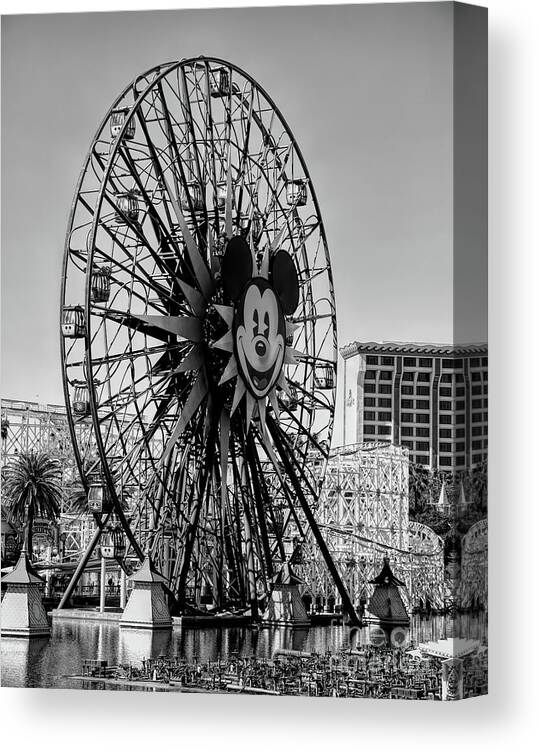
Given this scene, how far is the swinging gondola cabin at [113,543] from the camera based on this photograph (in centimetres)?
1961

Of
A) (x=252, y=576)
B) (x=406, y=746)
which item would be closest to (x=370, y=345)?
(x=252, y=576)

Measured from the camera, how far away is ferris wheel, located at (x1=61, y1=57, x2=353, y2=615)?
65.6ft

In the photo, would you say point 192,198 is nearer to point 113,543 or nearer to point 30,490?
point 30,490

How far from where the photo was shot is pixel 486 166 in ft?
59.1

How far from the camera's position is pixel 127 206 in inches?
798

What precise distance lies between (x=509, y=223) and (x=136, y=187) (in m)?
5.02

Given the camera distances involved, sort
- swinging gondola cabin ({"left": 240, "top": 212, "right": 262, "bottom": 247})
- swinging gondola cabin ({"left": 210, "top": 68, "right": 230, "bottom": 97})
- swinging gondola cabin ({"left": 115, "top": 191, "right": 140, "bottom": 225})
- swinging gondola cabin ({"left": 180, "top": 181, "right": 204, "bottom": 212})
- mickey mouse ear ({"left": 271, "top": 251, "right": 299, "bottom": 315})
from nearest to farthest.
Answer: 1. swinging gondola cabin ({"left": 115, "top": 191, "right": 140, "bottom": 225})
2. swinging gondola cabin ({"left": 210, "top": 68, "right": 230, "bottom": 97})
3. swinging gondola cabin ({"left": 180, "top": 181, "right": 204, "bottom": 212})
4. mickey mouse ear ({"left": 271, "top": 251, "right": 299, "bottom": 315})
5. swinging gondola cabin ({"left": 240, "top": 212, "right": 262, "bottom": 247})

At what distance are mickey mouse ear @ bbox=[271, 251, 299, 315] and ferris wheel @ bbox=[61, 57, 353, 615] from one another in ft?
0.07

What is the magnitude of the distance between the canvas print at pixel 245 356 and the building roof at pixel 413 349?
0.19 ft

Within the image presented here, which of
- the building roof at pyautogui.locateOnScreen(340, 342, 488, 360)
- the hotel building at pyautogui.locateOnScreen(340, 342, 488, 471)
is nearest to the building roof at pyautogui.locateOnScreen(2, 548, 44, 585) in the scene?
the hotel building at pyautogui.locateOnScreen(340, 342, 488, 471)

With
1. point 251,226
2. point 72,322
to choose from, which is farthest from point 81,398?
point 251,226

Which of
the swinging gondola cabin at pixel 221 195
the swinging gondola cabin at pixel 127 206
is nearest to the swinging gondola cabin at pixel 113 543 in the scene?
the swinging gondola cabin at pixel 127 206

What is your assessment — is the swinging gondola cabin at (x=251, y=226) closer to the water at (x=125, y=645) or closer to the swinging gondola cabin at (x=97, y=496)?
the swinging gondola cabin at (x=97, y=496)

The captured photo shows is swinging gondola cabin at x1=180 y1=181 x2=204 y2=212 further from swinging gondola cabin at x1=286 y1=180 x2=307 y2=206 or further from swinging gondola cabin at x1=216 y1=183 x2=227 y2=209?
swinging gondola cabin at x1=286 y1=180 x2=307 y2=206
